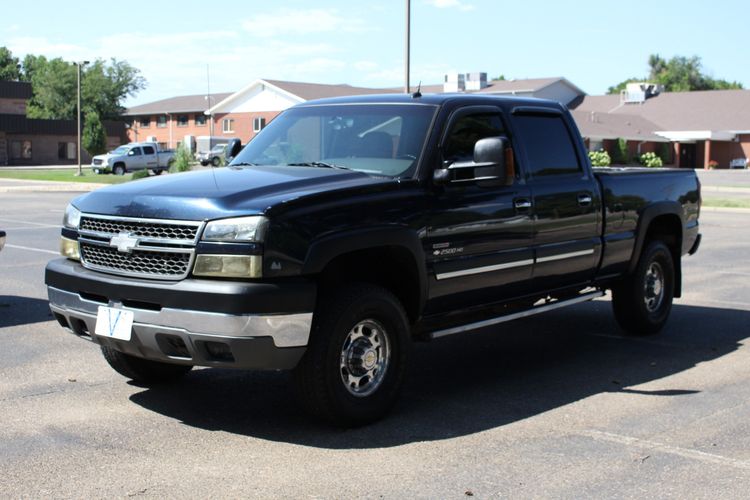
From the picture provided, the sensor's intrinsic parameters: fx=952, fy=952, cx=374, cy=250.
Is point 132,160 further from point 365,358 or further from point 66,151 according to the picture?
point 365,358

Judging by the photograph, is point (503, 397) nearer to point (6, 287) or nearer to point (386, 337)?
point (386, 337)

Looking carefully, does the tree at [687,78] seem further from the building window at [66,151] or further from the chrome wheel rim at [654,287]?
the chrome wheel rim at [654,287]

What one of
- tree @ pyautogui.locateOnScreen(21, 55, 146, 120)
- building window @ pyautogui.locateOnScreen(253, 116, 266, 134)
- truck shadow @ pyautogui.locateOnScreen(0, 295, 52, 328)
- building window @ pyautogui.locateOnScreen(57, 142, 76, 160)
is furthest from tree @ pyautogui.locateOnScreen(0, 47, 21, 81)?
truck shadow @ pyautogui.locateOnScreen(0, 295, 52, 328)

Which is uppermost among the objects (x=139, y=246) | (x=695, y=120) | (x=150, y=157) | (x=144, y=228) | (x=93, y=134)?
(x=695, y=120)

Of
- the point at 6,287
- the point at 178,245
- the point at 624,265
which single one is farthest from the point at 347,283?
the point at 6,287

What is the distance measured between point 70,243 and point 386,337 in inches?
83.7

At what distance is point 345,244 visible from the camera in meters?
5.48

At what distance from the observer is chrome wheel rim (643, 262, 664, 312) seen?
872cm

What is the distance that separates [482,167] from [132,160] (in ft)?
179

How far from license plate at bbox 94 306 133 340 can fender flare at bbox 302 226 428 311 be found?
106 cm

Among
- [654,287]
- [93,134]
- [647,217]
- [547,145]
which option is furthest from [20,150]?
[547,145]

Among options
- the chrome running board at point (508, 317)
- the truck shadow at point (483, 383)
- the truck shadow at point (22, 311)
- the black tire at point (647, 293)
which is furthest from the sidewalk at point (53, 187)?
the chrome running board at point (508, 317)

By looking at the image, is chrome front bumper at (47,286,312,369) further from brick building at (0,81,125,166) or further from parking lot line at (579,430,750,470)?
brick building at (0,81,125,166)

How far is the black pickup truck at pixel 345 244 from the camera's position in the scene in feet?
17.1
